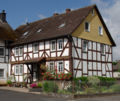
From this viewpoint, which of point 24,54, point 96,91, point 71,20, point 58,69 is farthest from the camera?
point 24,54

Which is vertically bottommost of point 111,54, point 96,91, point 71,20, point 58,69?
point 96,91

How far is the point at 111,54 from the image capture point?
28.8 m

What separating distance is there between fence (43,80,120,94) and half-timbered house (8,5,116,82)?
185 inches

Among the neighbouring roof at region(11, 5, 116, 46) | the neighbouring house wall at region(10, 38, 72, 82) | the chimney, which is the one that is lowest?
the neighbouring house wall at region(10, 38, 72, 82)

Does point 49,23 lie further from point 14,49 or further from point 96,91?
point 96,91

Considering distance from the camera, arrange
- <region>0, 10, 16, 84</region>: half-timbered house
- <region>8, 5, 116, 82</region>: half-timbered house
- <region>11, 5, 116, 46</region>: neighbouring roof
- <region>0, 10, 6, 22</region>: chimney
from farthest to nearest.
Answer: <region>0, 10, 6, 22</region>: chimney < <region>0, 10, 16, 84</region>: half-timbered house < <region>11, 5, 116, 46</region>: neighbouring roof < <region>8, 5, 116, 82</region>: half-timbered house

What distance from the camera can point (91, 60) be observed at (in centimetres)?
2506

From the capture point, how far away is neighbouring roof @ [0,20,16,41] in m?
29.0

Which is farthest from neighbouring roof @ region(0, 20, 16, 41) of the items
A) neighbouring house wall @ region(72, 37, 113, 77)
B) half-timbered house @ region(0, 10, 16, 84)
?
neighbouring house wall @ region(72, 37, 113, 77)

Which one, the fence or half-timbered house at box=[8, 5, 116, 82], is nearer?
the fence

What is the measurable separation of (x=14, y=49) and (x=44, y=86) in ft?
41.2

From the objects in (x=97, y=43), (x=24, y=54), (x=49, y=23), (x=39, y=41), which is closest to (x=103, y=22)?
(x=97, y=43)

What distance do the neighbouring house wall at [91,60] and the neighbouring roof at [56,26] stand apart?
1.67m

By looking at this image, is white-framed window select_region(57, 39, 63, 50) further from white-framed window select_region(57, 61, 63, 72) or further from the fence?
the fence
